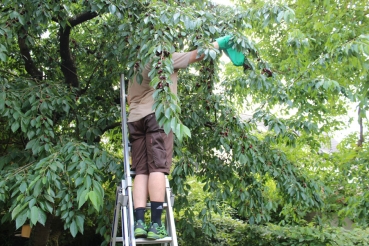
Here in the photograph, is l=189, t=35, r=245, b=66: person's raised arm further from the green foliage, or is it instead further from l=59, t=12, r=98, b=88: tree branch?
the green foliage

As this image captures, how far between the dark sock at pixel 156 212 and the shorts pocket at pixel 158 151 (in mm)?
254

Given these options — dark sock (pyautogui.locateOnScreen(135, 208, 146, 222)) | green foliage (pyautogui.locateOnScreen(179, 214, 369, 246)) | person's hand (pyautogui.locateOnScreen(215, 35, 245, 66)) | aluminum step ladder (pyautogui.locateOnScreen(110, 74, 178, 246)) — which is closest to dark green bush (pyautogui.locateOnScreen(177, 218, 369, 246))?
green foliage (pyautogui.locateOnScreen(179, 214, 369, 246))

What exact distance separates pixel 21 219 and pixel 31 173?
506 millimetres

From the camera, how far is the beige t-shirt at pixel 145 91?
9.09ft

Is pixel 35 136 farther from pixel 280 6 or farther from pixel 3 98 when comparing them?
pixel 280 6

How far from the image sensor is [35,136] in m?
3.16

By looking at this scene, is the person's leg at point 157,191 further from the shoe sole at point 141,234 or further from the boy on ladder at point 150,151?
the shoe sole at point 141,234

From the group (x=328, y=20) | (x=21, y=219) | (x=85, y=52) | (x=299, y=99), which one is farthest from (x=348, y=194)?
(x=21, y=219)

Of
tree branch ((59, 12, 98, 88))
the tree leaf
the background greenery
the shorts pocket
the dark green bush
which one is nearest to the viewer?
the tree leaf

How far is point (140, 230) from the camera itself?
8.24ft

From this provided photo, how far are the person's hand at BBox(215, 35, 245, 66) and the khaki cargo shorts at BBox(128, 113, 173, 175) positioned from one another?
27.1 inches

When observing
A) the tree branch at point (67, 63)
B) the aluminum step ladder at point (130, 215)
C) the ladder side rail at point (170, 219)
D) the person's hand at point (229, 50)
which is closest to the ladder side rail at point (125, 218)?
the aluminum step ladder at point (130, 215)

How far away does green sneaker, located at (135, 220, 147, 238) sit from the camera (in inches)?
98.7

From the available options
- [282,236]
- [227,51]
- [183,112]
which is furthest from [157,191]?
[282,236]
